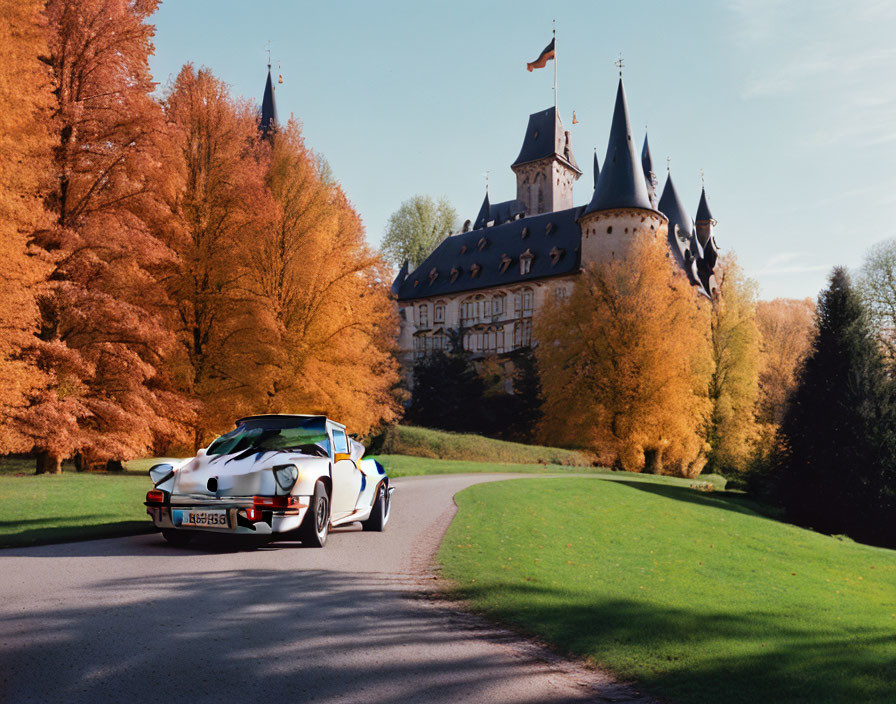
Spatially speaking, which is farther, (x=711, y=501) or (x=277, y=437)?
(x=711, y=501)

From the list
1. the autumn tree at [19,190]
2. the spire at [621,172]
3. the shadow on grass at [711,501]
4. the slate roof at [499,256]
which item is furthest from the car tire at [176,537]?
the slate roof at [499,256]

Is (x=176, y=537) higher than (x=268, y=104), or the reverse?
(x=268, y=104)

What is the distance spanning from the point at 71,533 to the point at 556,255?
177ft

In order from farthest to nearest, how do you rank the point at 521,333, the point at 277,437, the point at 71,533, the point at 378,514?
1. the point at 521,333
2. the point at 378,514
3. the point at 277,437
4. the point at 71,533

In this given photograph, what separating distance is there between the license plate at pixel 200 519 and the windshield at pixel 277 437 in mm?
942

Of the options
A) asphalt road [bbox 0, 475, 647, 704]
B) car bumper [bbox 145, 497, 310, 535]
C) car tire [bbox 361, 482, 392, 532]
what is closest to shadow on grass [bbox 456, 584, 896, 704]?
asphalt road [bbox 0, 475, 647, 704]

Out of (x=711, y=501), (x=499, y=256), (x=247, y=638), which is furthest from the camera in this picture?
(x=499, y=256)

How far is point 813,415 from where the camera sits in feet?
85.0

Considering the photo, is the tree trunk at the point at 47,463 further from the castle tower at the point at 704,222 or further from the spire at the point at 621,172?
the castle tower at the point at 704,222

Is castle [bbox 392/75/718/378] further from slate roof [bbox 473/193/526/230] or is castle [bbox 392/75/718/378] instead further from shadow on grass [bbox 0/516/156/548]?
shadow on grass [bbox 0/516/156/548]

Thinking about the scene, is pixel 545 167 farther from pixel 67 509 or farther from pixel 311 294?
pixel 67 509

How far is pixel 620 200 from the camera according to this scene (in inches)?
1900

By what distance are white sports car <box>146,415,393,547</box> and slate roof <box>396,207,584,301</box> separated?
50208 mm

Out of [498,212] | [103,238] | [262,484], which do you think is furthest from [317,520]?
[498,212]
